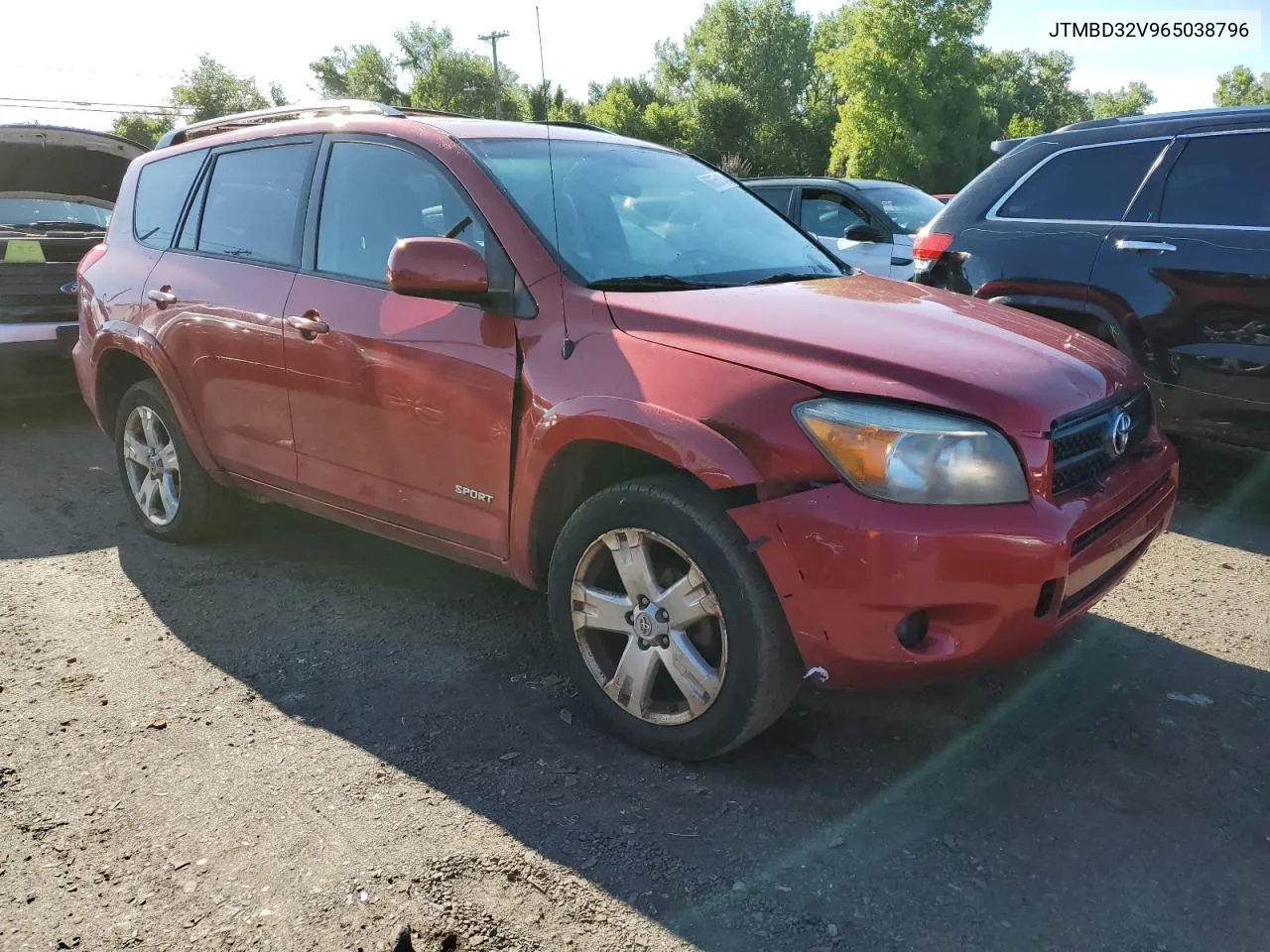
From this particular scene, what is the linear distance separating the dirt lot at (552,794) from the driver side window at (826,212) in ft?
21.1

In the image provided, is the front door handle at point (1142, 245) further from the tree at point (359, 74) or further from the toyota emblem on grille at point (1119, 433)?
the tree at point (359, 74)

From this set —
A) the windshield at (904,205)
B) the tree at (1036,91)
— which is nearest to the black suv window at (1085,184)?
the windshield at (904,205)

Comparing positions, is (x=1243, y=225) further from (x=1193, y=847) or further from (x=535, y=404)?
(x=535, y=404)

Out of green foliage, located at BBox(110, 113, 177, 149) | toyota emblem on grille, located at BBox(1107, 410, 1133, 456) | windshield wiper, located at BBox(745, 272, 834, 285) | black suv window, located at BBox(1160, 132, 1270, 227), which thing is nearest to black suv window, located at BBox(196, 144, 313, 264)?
windshield wiper, located at BBox(745, 272, 834, 285)

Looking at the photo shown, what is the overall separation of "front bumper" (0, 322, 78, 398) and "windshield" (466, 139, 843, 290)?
475 cm

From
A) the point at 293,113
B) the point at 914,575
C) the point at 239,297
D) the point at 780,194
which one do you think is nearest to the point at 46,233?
the point at 293,113

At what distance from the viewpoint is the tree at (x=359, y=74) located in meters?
87.2

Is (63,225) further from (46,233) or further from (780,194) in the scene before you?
(780,194)

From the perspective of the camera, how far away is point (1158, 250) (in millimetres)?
4859

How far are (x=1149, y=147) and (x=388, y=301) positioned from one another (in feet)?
12.7

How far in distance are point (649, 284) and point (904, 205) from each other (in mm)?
7715

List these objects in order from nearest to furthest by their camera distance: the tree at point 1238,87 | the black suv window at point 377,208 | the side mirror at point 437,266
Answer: the side mirror at point 437,266
the black suv window at point 377,208
the tree at point 1238,87

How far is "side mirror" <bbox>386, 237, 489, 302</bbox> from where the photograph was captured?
9.96 feet

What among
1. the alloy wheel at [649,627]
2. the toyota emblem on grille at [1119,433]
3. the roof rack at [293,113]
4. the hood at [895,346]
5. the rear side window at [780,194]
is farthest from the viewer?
the rear side window at [780,194]
